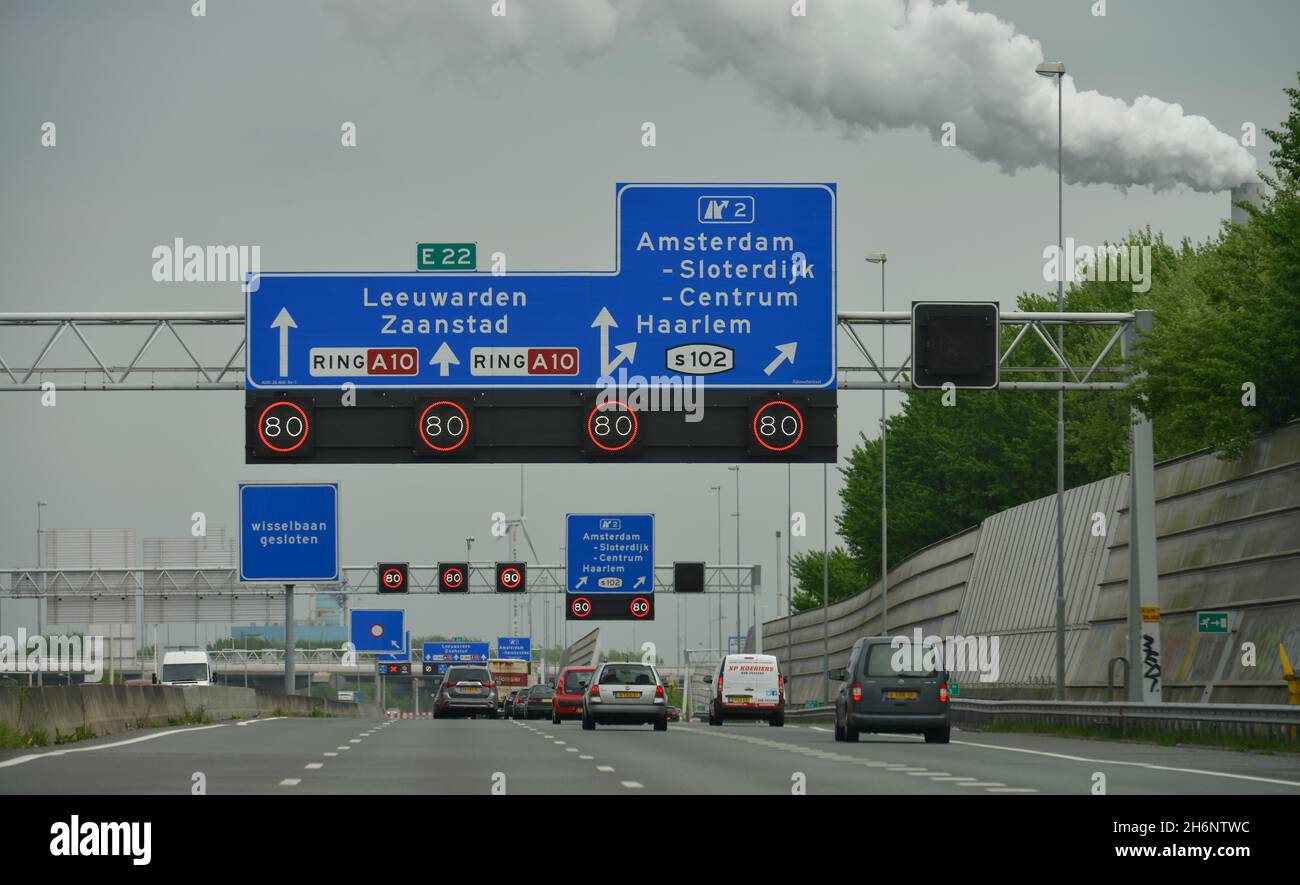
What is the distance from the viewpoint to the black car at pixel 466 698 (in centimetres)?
7150

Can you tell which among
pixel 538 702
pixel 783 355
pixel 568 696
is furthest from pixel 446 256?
pixel 538 702

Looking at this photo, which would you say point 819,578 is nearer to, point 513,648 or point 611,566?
point 513,648

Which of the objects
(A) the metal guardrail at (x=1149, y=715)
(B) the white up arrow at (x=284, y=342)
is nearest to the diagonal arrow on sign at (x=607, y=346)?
(B) the white up arrow at (x=284, y=342)

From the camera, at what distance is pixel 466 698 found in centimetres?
7162

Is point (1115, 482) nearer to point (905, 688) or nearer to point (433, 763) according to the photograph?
point (905, 688)

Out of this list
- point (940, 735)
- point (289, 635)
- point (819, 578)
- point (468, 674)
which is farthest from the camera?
point (819, 578)

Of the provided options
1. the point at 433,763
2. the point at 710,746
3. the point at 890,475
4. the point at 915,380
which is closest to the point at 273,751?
the point at 433,763

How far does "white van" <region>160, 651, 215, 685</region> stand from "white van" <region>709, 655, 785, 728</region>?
3059cm

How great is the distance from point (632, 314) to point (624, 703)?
9171mm

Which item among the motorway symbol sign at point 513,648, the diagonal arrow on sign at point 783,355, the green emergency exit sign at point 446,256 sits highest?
the green emergency exit sign at point 446,256

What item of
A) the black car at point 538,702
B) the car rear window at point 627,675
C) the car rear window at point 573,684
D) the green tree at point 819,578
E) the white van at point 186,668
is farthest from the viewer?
the green tree at point 819,578

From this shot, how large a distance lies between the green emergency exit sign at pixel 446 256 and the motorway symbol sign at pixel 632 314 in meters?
0.35

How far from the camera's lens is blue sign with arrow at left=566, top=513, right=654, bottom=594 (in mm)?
71812

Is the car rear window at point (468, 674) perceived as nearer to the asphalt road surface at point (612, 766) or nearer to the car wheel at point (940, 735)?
the asphalt road surface at point (612, 766)
